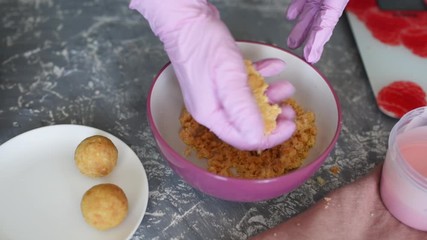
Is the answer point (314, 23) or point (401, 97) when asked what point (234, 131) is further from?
point (401, 97)

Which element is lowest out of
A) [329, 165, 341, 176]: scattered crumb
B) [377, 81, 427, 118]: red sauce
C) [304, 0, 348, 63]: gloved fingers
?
[329, 165, 341, 176]: scattered crumb

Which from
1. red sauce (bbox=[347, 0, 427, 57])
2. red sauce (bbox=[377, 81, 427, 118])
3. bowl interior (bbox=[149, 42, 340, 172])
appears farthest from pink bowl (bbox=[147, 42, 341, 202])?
red sauce (bbox=[347, 0, 427, 57])

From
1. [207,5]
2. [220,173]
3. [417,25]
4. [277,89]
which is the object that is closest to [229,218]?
[220,173]

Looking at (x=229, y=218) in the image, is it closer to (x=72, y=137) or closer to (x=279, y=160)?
(x=279, y=160)

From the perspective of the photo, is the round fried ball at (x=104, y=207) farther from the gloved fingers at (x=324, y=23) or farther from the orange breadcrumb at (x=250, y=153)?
the gloved fingers at (x=324, y=23)

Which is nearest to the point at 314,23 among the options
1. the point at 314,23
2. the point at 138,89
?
the point at 314,23

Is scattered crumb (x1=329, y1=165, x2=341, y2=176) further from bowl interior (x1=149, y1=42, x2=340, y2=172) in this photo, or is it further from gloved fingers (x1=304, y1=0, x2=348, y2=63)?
gloved fingers (x1=304, y1=0, x2=348, y2=63)
